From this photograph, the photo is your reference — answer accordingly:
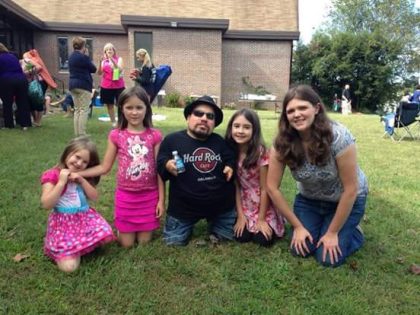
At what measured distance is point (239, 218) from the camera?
12.0 ft

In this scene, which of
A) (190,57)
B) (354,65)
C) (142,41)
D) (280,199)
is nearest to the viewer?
(280,199)

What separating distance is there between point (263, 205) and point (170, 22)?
19.9 meters

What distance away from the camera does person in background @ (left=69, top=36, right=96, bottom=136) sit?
7.95 metres

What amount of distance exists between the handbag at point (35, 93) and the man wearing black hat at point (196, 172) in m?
6.64

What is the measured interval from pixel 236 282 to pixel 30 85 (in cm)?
776

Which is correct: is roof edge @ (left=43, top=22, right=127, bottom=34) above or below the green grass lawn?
above

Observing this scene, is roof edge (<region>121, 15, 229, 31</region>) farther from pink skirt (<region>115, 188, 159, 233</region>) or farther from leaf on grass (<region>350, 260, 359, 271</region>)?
leaf on grass (<region>350, 260, 359, 271</region>)

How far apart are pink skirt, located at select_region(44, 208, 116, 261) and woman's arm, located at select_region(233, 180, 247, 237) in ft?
3.42

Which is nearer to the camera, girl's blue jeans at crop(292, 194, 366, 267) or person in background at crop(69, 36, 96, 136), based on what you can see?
girl's blue jeans at crop(292, 194, 366, 267)

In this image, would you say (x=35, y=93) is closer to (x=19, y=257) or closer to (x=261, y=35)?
(x=19, y=257)

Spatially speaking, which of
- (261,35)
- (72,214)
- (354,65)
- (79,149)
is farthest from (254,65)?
(72,214)

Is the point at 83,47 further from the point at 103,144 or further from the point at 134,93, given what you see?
the point at 134,93

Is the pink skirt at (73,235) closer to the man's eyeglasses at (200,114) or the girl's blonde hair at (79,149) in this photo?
the girl's blonde hair at (79,149)

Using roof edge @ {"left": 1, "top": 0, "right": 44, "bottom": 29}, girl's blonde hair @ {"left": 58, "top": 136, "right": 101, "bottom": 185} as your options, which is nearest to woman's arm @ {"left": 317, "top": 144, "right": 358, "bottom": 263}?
girl's blonde hair @ {"left": 58, "top": 136, "right": 101, "bottom": 185}
